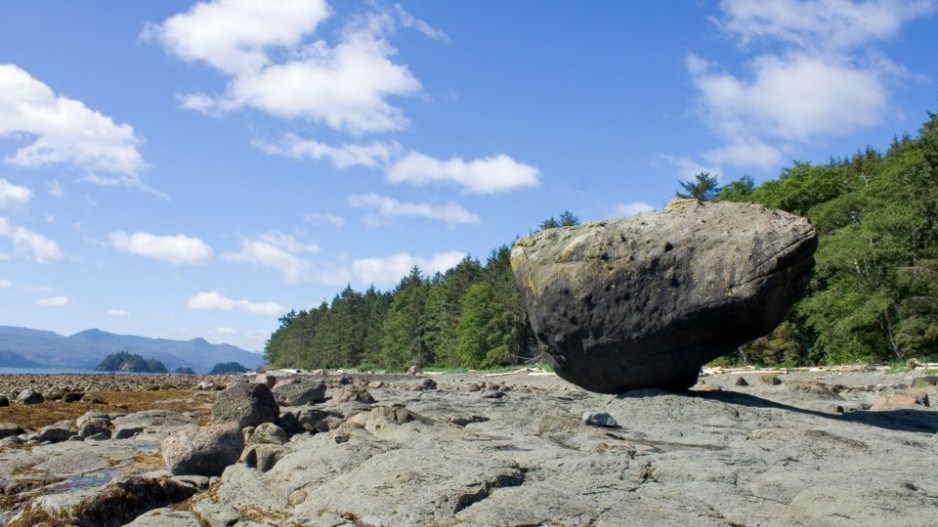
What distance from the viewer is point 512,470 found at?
8125 millimetres

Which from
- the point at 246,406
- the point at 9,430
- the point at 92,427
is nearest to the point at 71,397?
the point at 9,430

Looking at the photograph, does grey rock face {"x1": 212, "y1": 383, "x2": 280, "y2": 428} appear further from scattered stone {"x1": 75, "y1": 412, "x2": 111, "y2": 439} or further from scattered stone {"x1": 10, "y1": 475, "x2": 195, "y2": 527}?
scattered stone {"x1": 10, "y1": 475, "x2": 195, "y2": 527}

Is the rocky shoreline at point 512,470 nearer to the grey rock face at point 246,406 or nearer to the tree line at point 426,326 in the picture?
the grey rock face at point 246,406

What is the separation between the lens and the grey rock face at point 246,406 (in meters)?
15.1

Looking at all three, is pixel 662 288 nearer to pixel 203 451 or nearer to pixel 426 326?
pixel 203 451

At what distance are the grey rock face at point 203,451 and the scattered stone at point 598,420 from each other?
19.1 ft

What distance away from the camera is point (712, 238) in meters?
14.0

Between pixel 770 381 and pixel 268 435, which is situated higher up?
pixel 770 381

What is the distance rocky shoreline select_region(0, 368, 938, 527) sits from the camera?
6879 mm

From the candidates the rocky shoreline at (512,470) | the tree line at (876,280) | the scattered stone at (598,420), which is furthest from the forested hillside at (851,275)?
Result: the scattered stone at (598,420)

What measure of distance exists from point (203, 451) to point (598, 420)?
21.5ft

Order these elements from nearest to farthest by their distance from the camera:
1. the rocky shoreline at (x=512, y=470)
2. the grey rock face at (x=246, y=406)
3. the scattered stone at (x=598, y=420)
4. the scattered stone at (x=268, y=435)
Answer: the rocky shoreline at (x=512, y=470)
the scattered stone at (x=598, y=420)
the scattered stone at (x=268, y=435)
the grey rock face at (x=246, y=406)

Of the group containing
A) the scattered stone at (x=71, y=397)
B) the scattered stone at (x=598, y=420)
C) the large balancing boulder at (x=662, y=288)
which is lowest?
the scattered stone at (x=598, y=420)

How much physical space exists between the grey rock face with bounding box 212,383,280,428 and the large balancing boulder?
20.3 ft
